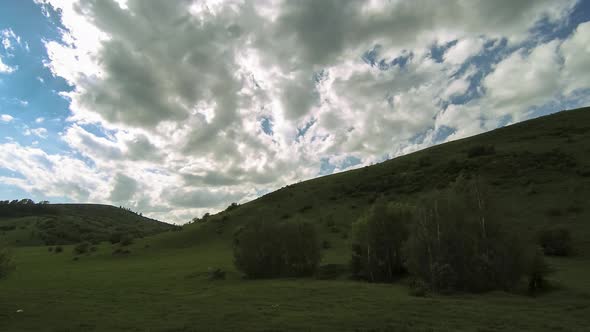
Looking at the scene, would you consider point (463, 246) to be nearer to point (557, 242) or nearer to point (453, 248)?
point (453, 248)

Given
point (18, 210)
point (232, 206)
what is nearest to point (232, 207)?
point (232, 206)

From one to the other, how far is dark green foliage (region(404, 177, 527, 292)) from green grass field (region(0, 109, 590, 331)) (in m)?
1.27

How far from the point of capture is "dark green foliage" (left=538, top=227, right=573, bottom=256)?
113ft

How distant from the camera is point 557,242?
3494cm

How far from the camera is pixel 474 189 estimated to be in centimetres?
2484

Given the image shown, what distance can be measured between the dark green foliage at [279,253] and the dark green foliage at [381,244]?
464 centimetres

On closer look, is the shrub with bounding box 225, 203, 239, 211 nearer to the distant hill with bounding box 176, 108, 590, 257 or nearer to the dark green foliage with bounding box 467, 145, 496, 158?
the distant hill with bounding box 176, 108, 590, 257

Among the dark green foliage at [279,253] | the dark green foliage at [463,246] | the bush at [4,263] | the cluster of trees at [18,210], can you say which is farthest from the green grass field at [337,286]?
the cluster of trees at [18,210]

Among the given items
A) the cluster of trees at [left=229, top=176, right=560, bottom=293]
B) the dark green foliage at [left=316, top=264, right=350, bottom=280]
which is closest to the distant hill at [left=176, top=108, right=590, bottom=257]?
the dark green foliage at [left=316, top=264, right=350, bottom=280]

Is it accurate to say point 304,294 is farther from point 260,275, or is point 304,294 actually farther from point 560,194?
point 560,194

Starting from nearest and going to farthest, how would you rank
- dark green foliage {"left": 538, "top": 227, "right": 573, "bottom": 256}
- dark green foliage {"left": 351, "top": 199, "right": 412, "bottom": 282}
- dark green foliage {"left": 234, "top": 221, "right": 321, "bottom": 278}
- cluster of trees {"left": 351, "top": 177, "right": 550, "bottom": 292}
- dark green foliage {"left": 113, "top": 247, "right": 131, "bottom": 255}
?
1. cluster of trees {"left": 351, "top": 177, "right": 550, "bottom": 292}
2. dark green foliage {"left": 351, "top": 199, "right": 412, "bottom": 282}
3. dark green foliage {"left": 538, "top": 227, "right": 573, "bottom": 256}
4. dark green foliage {"left": 234, "top": 221, "right": 321, "bottom": 278}
5. dark green foliage {"left": 113, "top": 247, "right": 131, "bottom": 255}

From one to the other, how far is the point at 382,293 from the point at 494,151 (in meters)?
64.8

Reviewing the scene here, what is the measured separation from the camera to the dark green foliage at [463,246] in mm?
23047

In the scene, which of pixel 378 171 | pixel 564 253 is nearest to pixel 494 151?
pixel 378 171
